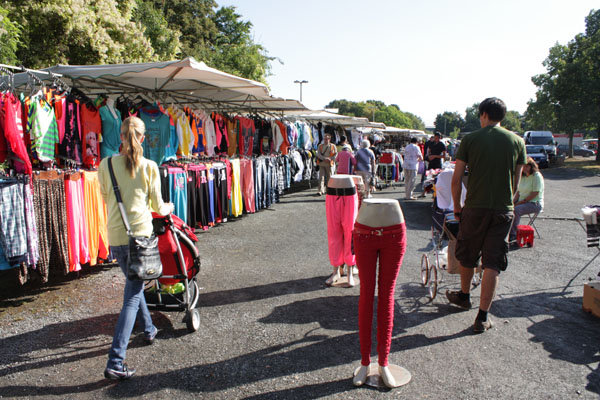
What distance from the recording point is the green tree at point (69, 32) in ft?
40.8

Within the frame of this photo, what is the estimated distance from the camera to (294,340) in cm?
385

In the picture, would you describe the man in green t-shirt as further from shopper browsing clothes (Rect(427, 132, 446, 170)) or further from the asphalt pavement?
shopper browsing clothes (Rect(427, 132, 446, 170))

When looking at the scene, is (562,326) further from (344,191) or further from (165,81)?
(165,81)

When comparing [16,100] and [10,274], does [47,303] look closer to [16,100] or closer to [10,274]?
[10,274]

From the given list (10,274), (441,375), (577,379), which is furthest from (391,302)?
(10,274)

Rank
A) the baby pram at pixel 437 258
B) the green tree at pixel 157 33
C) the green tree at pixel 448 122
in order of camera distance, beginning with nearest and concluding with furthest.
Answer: the baby pram at pixel 437 258
the green tree at pixel 157 33
the green tree at pixel 448 122

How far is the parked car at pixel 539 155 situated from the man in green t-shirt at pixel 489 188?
23678mm

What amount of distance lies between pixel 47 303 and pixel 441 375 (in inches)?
158

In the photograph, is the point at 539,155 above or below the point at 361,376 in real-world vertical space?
above

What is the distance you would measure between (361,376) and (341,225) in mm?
2203

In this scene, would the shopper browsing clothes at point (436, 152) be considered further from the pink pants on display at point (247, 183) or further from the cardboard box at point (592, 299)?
the cardboard box at point (592, 299)

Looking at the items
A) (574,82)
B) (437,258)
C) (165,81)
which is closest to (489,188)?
(437,258)

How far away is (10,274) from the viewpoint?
5.55 metres

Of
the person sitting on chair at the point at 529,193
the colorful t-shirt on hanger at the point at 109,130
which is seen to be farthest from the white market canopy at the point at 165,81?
the person sitting on chair at the point at 529,193
